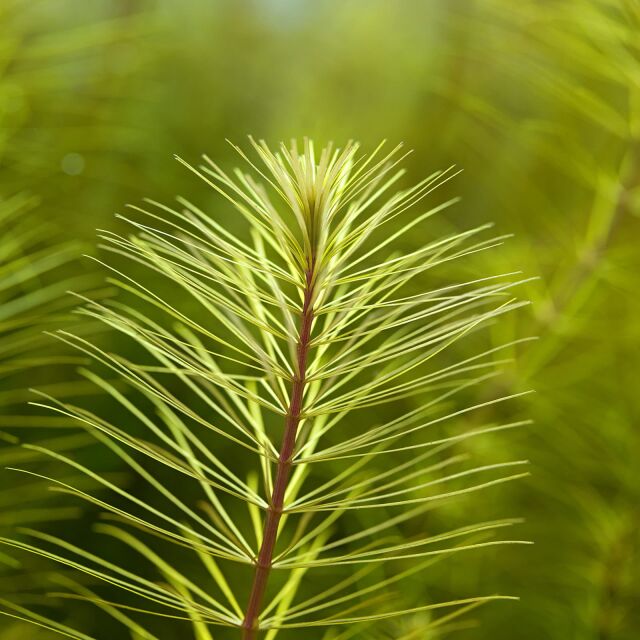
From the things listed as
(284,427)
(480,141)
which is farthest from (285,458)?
(480,141)

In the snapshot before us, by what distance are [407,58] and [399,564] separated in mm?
359

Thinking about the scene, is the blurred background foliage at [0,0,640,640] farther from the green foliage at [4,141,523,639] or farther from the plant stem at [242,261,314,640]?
the plant stem at [242,261,314,640]

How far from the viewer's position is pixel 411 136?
1.82 ft

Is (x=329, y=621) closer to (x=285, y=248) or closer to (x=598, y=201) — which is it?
(x=285, y=248)

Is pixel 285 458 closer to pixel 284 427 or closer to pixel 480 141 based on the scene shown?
pixel 284 427

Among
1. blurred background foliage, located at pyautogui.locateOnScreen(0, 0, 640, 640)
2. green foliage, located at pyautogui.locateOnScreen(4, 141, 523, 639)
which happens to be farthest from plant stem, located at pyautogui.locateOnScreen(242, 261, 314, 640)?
blurred background foliage, located at pyautogui.locateOnScreen(0, 0, 640, 640)

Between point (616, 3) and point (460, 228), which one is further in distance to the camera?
point (460, 228)

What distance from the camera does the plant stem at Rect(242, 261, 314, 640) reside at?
193 mm

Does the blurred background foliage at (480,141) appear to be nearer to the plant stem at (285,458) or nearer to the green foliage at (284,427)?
the green foliage at (284,427)

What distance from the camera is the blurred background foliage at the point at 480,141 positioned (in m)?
0.44

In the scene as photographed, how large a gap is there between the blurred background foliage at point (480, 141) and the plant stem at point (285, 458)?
0.21 meters

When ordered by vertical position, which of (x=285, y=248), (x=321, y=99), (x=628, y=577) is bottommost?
(x=628, y=577)

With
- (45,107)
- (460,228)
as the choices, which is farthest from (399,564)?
(45,107)

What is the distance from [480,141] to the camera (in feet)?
1.84
